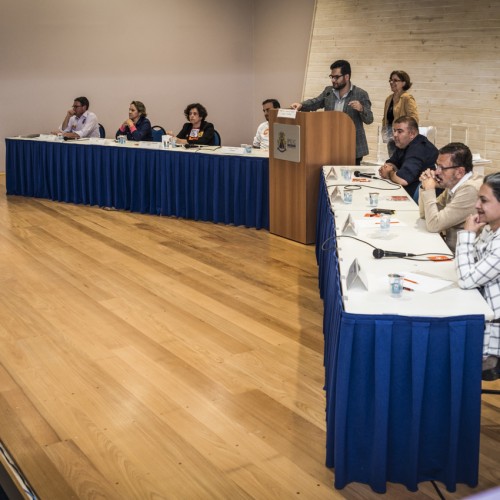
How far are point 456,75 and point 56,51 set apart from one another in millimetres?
5863

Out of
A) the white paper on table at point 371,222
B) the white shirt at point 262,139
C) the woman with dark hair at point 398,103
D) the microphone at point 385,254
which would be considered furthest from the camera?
the white shirt at point 262,139

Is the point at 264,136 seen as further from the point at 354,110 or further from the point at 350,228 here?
the point at 350,228

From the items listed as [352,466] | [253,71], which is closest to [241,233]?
[352,466]

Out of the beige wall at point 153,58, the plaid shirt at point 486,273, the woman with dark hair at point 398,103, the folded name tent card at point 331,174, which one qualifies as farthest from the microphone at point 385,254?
the beige wall at point 153,58

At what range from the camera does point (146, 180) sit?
7875 millimetres

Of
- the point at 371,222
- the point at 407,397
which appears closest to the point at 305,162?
the point at 371,222

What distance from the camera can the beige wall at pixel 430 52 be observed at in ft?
27.9

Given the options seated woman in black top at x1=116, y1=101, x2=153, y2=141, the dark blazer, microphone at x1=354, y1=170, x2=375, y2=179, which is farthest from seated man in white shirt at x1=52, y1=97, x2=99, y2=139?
microphone at x1=354, y1=170, x2=375, y2=179

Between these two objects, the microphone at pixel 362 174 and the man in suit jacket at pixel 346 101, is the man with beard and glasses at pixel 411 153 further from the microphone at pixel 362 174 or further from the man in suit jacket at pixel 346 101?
the man in suit jacket at pixel 346 101

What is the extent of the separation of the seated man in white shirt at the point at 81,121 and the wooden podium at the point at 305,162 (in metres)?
3.29

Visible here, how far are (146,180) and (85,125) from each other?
1.66 m

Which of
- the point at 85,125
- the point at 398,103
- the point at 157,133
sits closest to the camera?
the point at 398,103

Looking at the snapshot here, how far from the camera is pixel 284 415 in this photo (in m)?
3.34

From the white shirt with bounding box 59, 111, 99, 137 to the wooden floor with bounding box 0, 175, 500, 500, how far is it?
2835 mm
